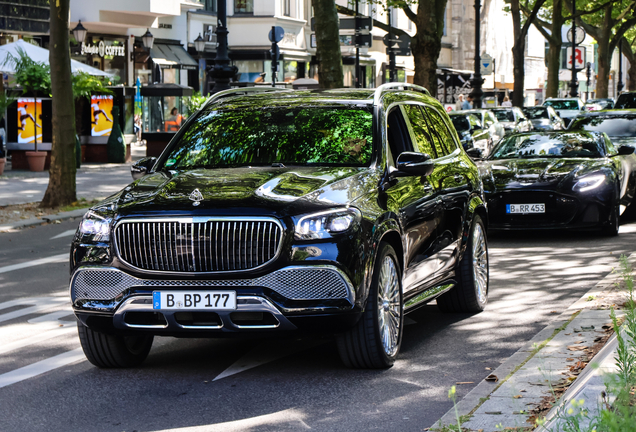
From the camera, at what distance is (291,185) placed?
6406 millimetres

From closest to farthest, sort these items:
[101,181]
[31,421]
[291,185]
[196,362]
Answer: [31,421], [291,185], [196,362], [101,181]

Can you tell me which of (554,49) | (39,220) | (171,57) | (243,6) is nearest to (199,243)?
(39,220)

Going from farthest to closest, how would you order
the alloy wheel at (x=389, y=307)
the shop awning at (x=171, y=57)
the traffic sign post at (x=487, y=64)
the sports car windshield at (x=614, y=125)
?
the traffic sign post at (x=487, y=64)
the shop awning at (x=171, y=57)
the sports car windshield at (x=614, y=125)
the alloy wheel at (x=389, y=307)

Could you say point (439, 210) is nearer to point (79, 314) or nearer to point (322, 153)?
point (322, 153)

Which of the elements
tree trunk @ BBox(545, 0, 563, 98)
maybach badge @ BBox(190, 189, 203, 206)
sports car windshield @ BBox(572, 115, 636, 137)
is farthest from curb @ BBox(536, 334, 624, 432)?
tree trunk @ BBox(545, 0, 563, 98)

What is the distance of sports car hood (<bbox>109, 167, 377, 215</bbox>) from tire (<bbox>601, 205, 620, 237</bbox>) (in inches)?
300

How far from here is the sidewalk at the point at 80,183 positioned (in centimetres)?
1953

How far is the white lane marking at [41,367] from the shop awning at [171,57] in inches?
1470

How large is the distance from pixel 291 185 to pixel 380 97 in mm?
1473

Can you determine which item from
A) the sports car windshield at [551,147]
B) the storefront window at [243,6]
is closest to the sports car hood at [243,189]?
the sports car windshield at [551,147]

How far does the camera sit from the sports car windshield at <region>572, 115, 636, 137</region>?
→ 18.9 meters

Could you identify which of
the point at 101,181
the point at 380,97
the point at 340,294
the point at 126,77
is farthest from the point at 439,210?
the point at 126,77

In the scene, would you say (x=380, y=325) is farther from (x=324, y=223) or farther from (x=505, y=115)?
(x=505, y=115)

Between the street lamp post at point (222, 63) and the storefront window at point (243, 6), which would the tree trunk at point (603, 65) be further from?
the street lamp post at point (222, 63)
